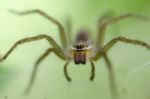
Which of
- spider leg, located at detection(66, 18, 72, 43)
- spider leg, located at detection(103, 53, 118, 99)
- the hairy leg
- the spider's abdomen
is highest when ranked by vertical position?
spider leg, located at detection(66, 18, 72, 43)

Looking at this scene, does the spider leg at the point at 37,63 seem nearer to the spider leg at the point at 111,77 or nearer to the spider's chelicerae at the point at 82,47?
the spider's chelicerae at the point at 82,47

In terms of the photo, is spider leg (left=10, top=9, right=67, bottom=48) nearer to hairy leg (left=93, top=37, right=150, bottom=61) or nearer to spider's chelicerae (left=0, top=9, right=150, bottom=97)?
spider's chelicerae (left=0, top=9, right=150, bottom=97)

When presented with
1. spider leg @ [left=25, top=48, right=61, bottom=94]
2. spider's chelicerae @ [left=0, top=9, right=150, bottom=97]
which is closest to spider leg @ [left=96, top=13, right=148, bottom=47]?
spider's chelicerae @ [left=0, top=9, right=150, bottom=97]

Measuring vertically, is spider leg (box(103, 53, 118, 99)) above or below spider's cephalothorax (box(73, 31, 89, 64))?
below

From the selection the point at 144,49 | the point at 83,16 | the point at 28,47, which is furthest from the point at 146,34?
the point at 28,47

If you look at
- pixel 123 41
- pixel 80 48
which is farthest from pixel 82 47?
pixel 123 41

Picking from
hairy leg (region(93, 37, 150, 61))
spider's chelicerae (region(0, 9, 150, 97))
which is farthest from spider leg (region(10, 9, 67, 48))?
hairy leg (region(93, 37, 150, 61))

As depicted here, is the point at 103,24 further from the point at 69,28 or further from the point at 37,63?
the point at 37,63

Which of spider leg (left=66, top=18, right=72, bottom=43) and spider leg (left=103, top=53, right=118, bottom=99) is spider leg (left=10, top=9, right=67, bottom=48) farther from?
spider leg (left=103, top=53, right=118, bottom=99)

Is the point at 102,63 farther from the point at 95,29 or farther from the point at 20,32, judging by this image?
the point at 20,32
